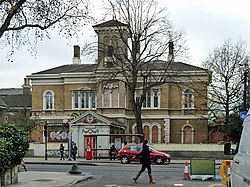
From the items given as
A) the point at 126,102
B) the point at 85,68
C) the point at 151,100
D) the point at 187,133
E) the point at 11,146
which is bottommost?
the point at 187,133

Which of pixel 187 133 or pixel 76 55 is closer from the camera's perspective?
pixel 187 133

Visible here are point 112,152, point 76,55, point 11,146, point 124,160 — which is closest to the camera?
point 11,146

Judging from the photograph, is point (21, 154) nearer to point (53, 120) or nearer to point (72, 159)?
point (72, 159)

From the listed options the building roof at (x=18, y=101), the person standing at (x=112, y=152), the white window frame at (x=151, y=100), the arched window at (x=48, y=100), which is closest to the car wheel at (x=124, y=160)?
the person standing at (x=112, y=152)

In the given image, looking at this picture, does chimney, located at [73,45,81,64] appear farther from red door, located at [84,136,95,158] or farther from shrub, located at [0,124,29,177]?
shrub, located at [0,124,29,177]

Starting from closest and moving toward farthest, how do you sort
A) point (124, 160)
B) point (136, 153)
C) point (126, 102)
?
1. point (136, 153)
2. point (124, 160)
3. point (126, 102)

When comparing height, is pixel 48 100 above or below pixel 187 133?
above

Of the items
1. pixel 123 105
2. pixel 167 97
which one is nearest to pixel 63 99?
Answer: pixel 123 105

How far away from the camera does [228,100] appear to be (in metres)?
52.2

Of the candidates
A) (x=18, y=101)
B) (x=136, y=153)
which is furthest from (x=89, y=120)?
(x=18, y=101)

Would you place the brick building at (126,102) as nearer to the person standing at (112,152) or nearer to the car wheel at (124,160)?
the person standing at (112,152)

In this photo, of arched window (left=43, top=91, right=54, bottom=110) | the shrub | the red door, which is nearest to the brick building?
arched window (left=43, top=91, right=54, bottom=110)

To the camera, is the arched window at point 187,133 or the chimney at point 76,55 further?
the chimney at point 76,55

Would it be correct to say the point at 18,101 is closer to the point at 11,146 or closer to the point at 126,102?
the point at 126,102
